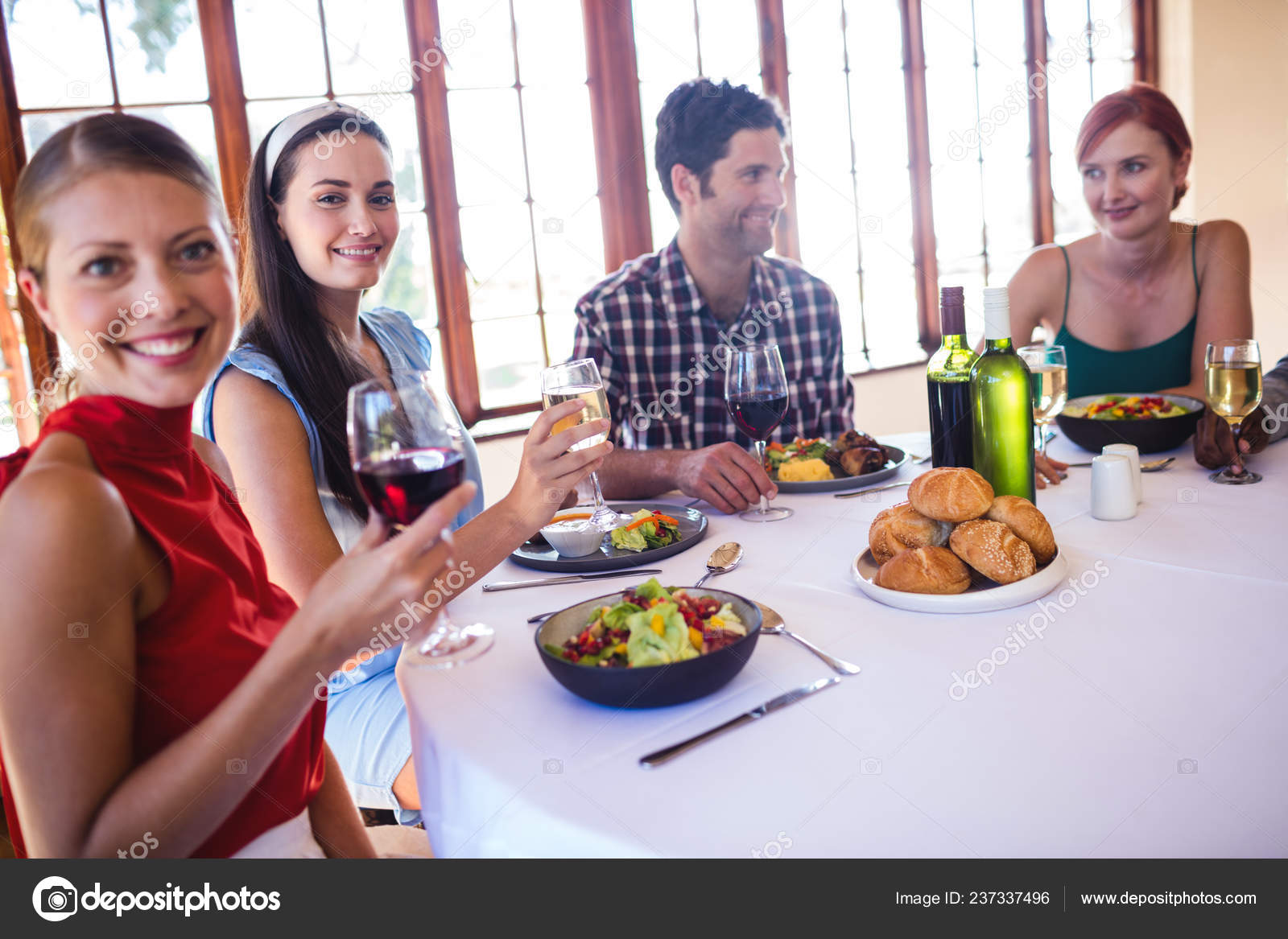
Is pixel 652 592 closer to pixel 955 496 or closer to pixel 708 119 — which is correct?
pixel 955 496

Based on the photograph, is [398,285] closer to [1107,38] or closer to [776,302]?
[776,302]

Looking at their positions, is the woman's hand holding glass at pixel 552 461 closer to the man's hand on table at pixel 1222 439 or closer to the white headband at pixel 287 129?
the white headband at pixel 287 129

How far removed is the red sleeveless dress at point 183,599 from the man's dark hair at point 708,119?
74.3 inches

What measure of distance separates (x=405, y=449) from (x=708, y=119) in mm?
2032

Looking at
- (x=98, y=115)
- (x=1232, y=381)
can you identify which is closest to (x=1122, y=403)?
(x=1232, y=381)

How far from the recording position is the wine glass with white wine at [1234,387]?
1.48 meters

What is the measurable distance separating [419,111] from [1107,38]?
12.8 ft

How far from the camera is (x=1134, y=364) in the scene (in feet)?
8.29

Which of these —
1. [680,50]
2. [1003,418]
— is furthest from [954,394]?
[680,50]

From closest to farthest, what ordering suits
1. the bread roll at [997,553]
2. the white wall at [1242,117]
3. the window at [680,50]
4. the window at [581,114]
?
the bread roll at [997,553], the window at [581,114], the window at [680,50], the white wall at [1242,117]

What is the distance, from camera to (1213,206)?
202 inches

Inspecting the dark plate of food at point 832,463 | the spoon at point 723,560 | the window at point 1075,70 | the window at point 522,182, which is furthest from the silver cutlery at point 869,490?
the window at point 1075,70

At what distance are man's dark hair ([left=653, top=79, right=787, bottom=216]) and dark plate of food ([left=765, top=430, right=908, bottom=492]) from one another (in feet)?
3.32

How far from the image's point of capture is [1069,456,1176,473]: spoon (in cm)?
166
